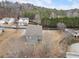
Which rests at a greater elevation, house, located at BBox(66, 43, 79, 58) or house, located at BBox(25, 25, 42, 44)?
house, located at BBox(25, 25, 42, 44)

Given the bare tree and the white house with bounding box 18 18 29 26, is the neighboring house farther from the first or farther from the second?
the white house with bounding box 18 18 29 26

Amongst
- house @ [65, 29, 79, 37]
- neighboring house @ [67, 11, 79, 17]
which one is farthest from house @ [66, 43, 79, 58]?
neighboring house @ [67, 11, 79, 17]

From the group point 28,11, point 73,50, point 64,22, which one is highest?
point 28,11

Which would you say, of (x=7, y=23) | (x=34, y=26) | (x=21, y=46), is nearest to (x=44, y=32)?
(x=34, y=26)

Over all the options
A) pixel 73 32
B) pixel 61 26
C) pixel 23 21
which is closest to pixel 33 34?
A: pixel 23 21

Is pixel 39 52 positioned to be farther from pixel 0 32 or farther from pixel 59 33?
pixel 0 32

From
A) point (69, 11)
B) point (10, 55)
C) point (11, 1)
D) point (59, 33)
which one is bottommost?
point (10, 55)

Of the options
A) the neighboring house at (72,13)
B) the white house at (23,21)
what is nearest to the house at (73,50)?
the neighboring house at (72,13)

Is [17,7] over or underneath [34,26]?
over

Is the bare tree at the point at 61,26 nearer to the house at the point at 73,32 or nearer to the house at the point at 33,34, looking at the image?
the house at the point at 73,32

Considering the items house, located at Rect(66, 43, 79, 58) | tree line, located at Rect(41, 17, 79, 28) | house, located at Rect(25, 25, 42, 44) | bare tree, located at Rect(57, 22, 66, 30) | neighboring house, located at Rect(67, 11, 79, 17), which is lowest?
house, located at Rect(66, 43, 79, 58)

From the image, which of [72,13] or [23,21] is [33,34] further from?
[72,13]
